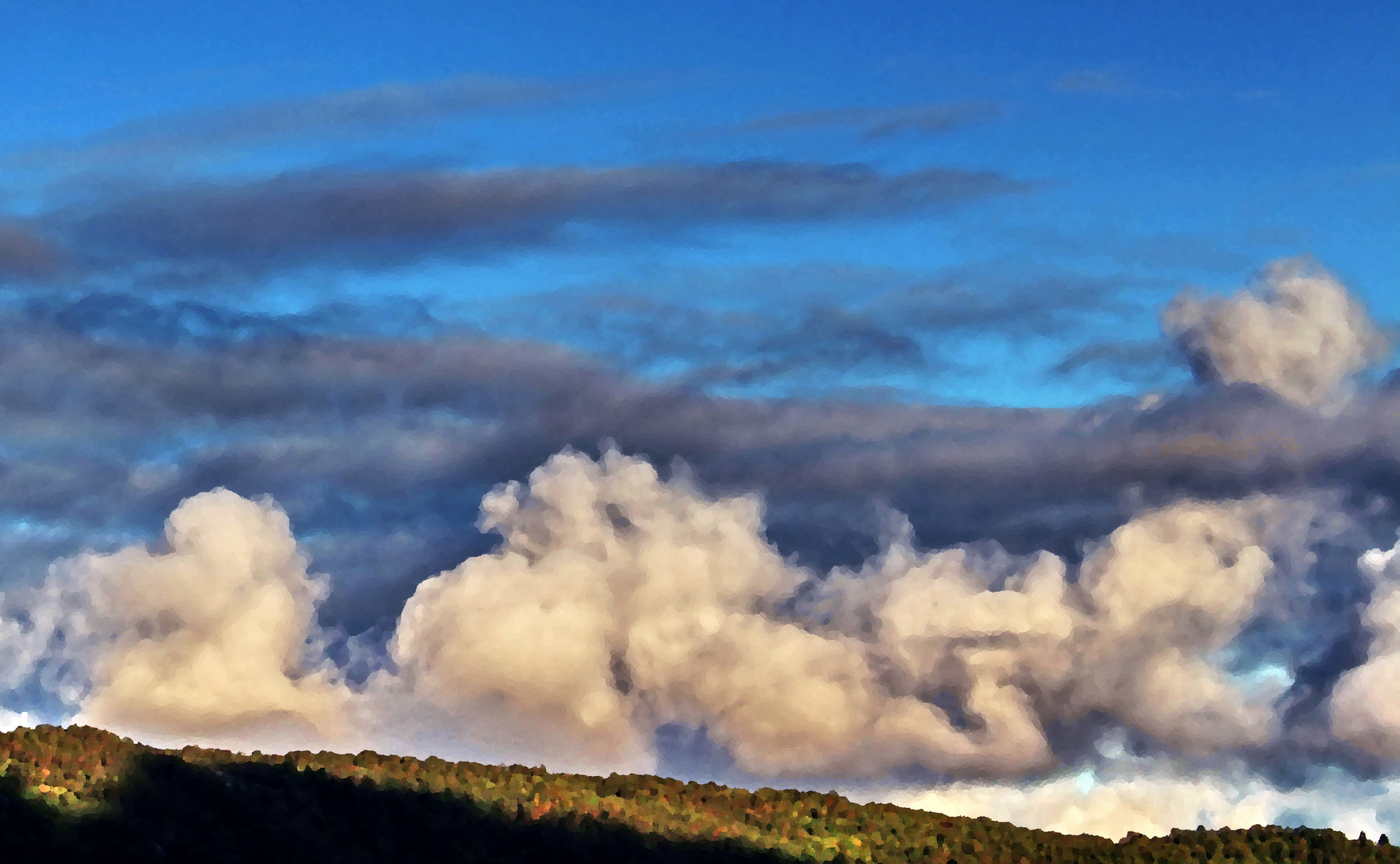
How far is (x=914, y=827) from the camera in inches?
1651

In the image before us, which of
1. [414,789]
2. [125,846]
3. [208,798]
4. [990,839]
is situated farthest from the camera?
[990,839]

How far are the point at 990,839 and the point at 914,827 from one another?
2055 millimetres

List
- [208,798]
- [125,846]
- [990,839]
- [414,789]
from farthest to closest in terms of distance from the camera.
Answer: [990,839]
[414,789]
[208,798]
[125,846]

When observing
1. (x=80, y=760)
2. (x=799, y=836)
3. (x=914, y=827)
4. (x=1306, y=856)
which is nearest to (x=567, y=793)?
(x=799, y=836)

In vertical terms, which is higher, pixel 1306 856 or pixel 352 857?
pixel 1306 856

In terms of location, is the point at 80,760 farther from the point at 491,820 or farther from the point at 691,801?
the point at 691,801

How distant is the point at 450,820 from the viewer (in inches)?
1441

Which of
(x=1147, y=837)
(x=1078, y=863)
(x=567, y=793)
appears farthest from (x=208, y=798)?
(x=1147, y=837)

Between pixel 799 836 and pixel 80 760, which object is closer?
pixel 80 760

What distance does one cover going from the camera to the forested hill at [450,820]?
33281mm

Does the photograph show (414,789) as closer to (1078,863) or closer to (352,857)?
(352,857)

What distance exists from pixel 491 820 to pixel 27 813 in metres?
10.4

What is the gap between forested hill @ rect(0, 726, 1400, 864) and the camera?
109ft

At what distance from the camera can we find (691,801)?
4225 cm
